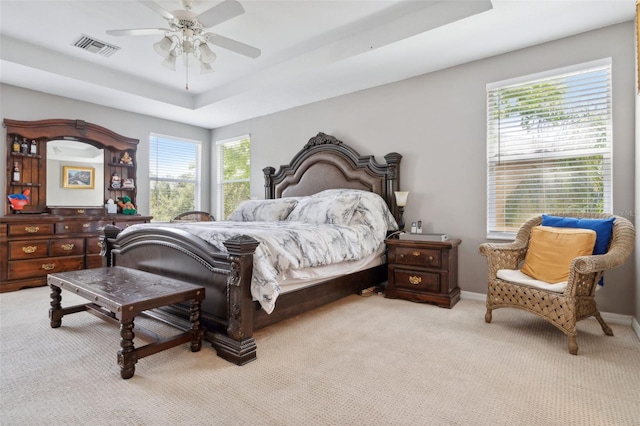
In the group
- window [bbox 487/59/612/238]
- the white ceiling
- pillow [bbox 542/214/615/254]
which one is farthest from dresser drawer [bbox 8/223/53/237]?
pillow [bbox 542/214/615/254]

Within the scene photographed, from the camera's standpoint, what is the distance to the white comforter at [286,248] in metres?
2.09

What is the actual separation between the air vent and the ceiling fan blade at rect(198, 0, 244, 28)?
5.71 feet

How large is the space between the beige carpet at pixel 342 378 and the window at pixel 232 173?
3.67 meters

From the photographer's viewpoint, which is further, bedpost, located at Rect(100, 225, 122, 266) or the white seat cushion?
bedpost, located at Rect(100, 225, 122, 266)

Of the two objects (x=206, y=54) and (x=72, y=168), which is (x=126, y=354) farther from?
(x=72, y=168)

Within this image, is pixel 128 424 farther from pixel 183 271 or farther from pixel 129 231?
pixel 129 231

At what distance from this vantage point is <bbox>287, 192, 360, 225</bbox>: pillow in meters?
3.49

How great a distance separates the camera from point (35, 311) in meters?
3.13

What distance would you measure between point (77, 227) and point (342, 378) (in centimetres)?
434

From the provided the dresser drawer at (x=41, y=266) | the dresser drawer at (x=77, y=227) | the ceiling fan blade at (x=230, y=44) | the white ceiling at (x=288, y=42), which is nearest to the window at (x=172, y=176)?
the white ceiling at (x=288, y=42)

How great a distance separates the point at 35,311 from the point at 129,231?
1230 millimetres

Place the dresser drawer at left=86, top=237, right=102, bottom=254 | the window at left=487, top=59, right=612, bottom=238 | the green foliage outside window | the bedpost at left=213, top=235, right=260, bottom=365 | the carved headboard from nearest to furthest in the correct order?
the bedpost at left=213, top=235, right=260, bottom=365 → the window at left=487, top=59, right=612, bottom=238 → the carved headboard → the dresser drawer at left=86, top=237, right=102, bottom=254 → the green foliage outside window

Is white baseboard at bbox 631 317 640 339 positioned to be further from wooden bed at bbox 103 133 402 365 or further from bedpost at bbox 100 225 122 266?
bedpost at bbox 100 225 122 266

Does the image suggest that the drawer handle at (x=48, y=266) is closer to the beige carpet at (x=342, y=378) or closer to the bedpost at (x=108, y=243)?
the bedpost at (x=108, y=243)
